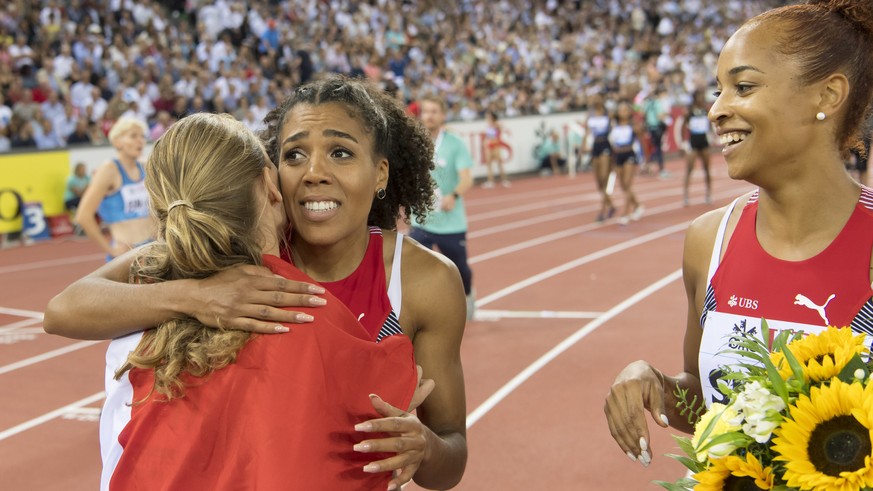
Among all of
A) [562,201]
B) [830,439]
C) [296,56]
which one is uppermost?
[296,56]

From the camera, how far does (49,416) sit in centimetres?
599

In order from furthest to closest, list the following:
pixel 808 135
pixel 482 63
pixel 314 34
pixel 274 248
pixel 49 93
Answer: pixel 482 63 < pixel 314 34 < pixel 49 93 < pixel 808 135 < pixel 274 248

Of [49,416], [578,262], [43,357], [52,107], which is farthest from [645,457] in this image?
[52,107]

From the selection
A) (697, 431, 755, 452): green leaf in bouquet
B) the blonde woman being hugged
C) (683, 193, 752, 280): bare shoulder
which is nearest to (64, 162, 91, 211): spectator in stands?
the blonde woman being hugged

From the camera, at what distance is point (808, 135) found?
2.12 meters

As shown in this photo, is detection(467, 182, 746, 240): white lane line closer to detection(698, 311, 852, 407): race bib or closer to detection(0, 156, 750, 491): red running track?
detection(0, 156, 750, 491): red running track

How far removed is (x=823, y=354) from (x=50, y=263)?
1144 cm

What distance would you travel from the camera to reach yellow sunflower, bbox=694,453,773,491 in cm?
144

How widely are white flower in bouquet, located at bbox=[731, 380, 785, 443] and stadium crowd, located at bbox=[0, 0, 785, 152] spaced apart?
18.5 ft

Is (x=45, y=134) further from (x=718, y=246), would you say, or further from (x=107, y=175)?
(x=718, y=246)

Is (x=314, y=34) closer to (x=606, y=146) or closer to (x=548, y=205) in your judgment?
(x=548, y=205)

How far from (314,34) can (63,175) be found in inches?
338

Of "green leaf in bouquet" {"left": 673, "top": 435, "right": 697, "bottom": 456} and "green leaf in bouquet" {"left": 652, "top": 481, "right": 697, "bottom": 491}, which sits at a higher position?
"green leaf in bouquet" {"left": 673, "top": 435, "right": 697, "bottom": 456}

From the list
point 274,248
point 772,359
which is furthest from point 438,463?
point 772,359
